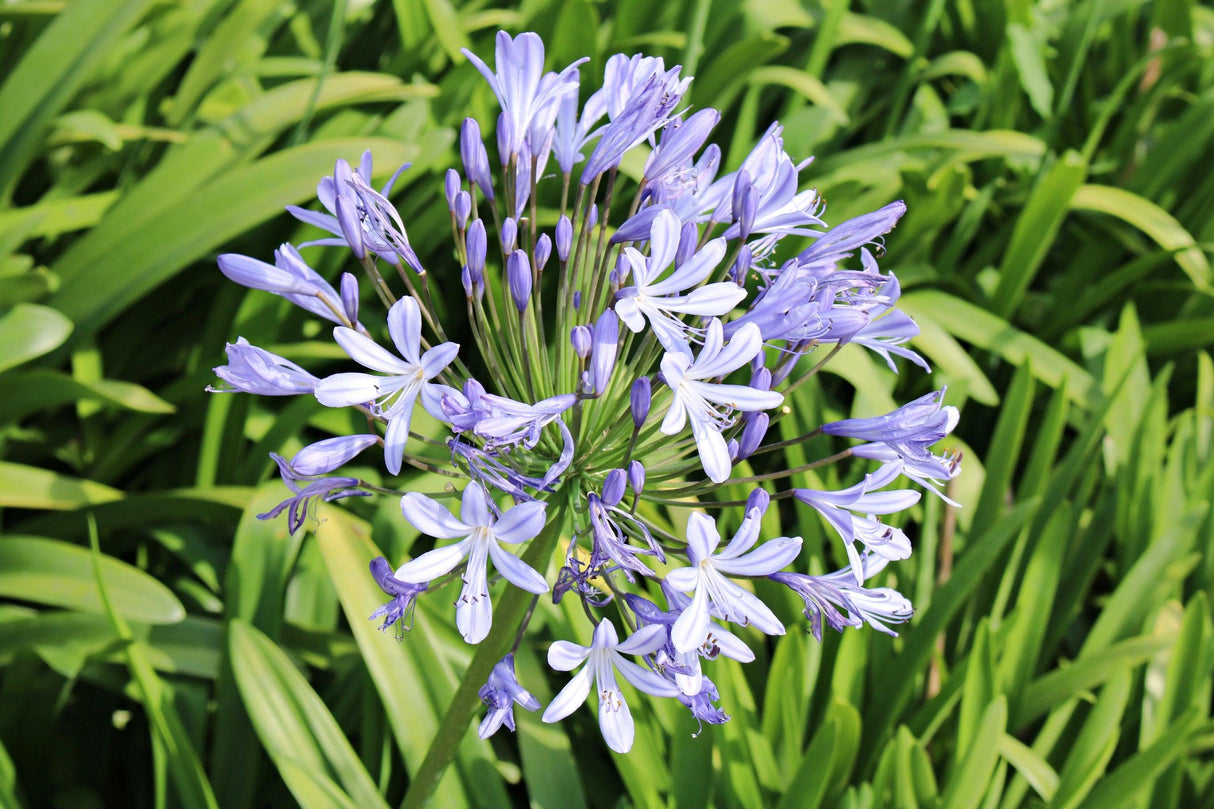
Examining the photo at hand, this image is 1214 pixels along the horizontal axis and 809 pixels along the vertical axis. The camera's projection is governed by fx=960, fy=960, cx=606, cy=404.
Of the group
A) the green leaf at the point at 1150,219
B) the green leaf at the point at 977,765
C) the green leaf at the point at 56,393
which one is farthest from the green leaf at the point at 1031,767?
the green leaf at the point at 56,393

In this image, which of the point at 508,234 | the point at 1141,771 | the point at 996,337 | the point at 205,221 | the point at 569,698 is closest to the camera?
the point at 569,698

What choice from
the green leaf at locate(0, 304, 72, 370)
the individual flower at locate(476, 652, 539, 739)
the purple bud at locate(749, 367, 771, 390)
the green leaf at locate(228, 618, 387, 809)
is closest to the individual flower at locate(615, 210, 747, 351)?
the purple bud at locate(749, 367, 771, 390)

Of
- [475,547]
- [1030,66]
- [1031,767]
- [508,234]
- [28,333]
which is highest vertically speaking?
[508,234]

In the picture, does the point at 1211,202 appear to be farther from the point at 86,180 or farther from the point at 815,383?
the point at 86,180

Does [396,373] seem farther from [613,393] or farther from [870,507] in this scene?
[870,507]

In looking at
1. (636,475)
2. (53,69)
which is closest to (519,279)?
(636,475)
